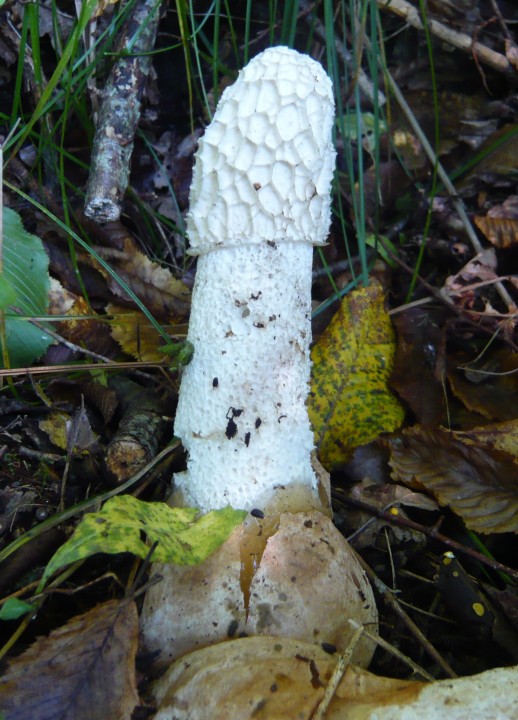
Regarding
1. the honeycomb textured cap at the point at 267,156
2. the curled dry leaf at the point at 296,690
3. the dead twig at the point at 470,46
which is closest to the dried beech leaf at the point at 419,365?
the honeycomb textured cap at the point at 267,156

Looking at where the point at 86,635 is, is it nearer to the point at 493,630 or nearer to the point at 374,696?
the point at 374,696

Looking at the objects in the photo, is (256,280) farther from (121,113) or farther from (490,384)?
(490,384)

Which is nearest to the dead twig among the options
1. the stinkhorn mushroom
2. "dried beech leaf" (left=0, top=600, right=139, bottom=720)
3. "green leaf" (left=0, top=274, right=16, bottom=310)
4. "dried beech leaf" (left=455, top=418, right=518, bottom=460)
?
the stinkhorn mushroom

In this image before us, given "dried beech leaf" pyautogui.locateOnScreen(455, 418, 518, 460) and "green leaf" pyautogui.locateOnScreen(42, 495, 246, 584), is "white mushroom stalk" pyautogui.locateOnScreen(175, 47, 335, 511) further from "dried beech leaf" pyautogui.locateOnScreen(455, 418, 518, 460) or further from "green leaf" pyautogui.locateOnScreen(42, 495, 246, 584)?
"dried beech leaf" pyautogui.locateOnScreen(455, 418, 518, 460)

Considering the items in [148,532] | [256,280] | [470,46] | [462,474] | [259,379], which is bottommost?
[462,474]

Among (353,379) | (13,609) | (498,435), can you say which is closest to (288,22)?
(353,379)

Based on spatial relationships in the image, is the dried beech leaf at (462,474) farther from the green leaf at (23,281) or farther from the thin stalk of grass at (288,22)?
the thin stalk of grass at (288,22)
